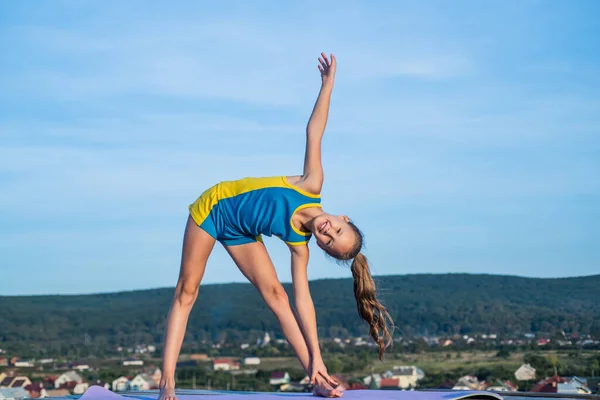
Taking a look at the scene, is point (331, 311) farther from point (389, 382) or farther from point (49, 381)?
point (49, 381)

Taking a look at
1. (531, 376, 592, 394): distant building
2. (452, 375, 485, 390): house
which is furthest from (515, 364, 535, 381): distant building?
(531, 376, 592, 394): distant building

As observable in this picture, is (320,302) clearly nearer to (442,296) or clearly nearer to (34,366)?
(442,296)

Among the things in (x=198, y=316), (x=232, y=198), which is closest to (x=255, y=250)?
(x=232, y=198)

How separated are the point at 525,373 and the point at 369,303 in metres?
12.9

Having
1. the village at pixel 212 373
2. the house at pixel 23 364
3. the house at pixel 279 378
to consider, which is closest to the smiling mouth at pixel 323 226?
the village at pixel 212 373

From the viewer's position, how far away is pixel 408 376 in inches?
781

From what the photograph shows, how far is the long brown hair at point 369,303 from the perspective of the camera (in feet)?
16.2

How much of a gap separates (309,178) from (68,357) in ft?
65.4

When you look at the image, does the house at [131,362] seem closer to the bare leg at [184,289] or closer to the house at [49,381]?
the house at [49,381]

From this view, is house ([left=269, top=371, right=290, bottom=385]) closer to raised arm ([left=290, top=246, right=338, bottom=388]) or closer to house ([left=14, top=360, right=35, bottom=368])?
house ([left=14, top=360, right=35, bottom=368])

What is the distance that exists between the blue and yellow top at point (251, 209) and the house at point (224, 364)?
741 inches

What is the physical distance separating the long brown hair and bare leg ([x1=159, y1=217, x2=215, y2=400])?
0.89 metres

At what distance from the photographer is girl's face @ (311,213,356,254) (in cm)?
456

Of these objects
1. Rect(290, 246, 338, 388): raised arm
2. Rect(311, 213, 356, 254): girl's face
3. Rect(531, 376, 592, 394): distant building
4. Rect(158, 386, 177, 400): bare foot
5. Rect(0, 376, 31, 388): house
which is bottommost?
Rect(0, 376, 31, 388): house
